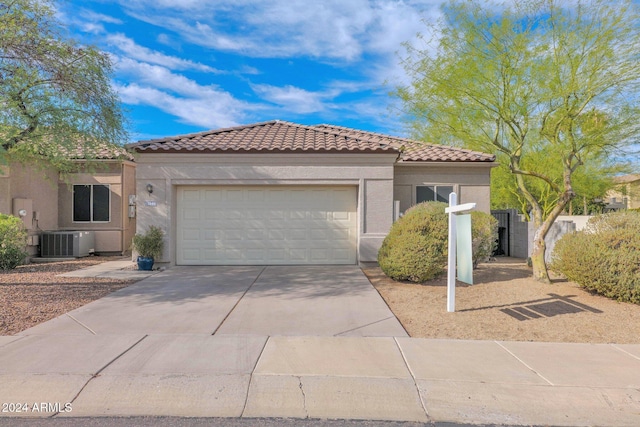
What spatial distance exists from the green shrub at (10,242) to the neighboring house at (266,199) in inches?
132

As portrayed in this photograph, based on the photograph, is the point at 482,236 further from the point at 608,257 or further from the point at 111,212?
the point at 111,212

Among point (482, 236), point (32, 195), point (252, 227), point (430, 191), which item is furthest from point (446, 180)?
point (32, 195)

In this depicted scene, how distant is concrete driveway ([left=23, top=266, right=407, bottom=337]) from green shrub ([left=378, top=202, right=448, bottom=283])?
2.70ft

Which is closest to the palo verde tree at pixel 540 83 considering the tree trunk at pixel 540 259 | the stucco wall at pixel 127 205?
the tree trunk at pixel 540 259

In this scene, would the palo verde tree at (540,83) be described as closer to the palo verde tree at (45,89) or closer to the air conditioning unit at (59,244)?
the palo verde tree at (45,89)

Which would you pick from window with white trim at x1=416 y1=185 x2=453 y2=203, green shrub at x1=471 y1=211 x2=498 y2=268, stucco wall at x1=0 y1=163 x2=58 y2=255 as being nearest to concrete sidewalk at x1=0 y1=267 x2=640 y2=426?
green shrub at x1=471 y1=211 x2=498 y2=268

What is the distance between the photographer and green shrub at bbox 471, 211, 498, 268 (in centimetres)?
1041

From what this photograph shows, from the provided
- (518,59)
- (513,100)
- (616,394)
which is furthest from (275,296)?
(518,59)

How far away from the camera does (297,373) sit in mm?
4441

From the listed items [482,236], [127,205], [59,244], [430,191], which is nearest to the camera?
[482,236]

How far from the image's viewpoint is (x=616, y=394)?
4113 millimetres

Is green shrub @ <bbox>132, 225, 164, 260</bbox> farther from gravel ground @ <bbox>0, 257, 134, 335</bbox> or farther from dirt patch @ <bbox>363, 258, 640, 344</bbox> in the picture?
dirt patch @ <bbox>363, 258, 640, 344</bbox>

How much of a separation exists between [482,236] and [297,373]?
7.57 metres

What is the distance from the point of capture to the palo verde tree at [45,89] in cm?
745
